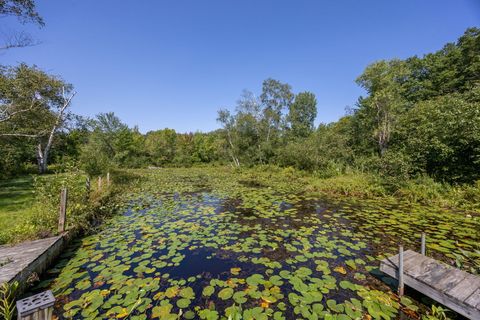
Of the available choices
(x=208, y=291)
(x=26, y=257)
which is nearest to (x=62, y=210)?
(x=26, y=257)

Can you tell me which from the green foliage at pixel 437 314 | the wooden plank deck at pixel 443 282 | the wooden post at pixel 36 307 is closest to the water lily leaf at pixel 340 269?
the wooden plank deck at pixel 443 282

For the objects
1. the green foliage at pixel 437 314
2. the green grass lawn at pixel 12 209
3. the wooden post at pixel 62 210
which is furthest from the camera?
the green grass lawn at pixel 12 209

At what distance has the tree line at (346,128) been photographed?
7.75 m

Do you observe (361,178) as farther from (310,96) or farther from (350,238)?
(310,96)

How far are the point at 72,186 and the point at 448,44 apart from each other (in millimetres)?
28681

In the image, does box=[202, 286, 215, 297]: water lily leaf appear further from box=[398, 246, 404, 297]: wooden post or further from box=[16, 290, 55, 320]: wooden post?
box=[398, 246, 404, 297]: wooden post

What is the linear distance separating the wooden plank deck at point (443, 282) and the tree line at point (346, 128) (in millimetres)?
6782

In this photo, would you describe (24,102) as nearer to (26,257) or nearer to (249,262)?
(26,257)

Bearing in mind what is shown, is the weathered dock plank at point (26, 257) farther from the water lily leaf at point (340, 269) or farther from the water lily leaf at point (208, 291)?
the water lily leaf at point (340, 269)

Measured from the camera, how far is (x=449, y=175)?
816cm

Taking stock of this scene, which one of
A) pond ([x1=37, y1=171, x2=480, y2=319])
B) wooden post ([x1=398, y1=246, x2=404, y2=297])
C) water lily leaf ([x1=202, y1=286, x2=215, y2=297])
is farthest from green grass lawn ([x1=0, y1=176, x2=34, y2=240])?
wooden post ([x1=398, y1=246, x2=404, y2=297])

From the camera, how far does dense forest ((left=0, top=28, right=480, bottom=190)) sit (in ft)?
25.5

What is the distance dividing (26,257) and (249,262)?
338 centimetres

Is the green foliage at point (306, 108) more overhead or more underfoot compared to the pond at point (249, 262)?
more overhead
